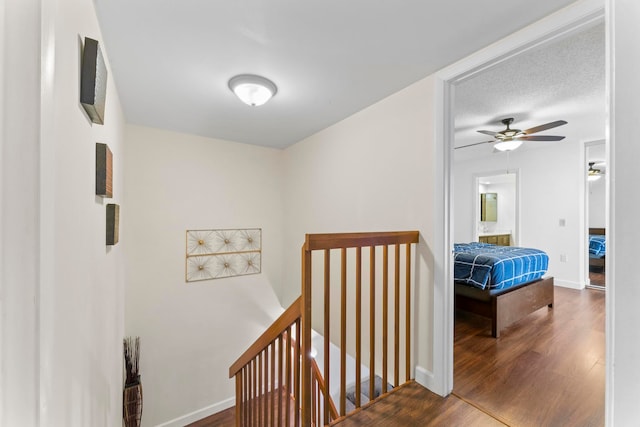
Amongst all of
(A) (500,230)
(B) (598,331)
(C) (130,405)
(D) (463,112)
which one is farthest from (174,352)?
(A) (500,230)

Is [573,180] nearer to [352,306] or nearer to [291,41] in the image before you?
[352,306]

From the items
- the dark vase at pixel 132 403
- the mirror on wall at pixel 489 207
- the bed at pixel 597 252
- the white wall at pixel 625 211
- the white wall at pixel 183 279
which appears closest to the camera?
the white wall at pixel 625 211

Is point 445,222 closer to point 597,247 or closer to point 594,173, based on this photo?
point 597,247

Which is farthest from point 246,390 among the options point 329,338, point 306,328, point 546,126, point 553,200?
point 553,200

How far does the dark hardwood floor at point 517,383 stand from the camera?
149cm

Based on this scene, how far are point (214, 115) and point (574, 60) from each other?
9.19 feet

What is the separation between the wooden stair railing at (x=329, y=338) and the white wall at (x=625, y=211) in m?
1.00

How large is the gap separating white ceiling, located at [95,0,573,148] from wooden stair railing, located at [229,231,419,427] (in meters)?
1.05

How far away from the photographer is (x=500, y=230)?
6816mm

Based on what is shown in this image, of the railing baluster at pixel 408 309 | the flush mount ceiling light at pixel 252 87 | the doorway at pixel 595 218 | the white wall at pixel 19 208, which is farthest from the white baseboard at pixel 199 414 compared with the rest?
the doorway at pixel 595 218

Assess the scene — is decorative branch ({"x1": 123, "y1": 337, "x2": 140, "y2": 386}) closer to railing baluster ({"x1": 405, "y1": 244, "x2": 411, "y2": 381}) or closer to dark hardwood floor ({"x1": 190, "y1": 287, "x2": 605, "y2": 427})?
dark hardwood floor ({"x1": 190, "y1": 287, "x2": 605, "y2": 427})

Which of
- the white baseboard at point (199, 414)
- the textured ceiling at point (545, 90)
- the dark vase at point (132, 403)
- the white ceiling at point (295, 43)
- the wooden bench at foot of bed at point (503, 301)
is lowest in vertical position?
the white baseboard at point (199, 414)

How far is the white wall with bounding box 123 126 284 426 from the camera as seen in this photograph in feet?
9.22

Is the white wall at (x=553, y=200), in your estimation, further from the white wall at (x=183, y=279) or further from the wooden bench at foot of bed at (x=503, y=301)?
the white wall at (x=183, y=279)
